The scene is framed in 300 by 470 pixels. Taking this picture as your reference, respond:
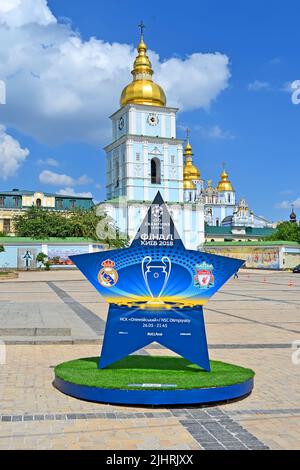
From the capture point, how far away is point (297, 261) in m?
59.1

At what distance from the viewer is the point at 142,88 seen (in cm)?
6156

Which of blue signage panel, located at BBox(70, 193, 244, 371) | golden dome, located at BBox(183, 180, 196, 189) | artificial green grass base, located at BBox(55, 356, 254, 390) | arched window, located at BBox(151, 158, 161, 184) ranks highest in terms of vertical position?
golden dome, located at BBox(183, 180, 196, 189)

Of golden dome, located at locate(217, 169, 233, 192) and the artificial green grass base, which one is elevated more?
golden dome, located at locate(217, 169, 233, 192)

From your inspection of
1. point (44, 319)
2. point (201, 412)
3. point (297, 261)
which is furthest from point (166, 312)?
point (297, 261)

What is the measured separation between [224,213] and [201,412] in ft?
332

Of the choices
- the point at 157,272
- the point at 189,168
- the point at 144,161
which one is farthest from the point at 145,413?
the point at 189,168

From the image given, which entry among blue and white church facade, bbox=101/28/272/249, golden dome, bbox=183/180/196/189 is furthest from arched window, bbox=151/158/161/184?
golden dome, bbox=183/180/196/189

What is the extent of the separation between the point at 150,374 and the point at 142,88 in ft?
189

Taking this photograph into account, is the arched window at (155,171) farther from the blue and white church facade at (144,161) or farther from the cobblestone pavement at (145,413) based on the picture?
the cobblestone pavement at (145,413)

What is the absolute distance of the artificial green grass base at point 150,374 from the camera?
6637 mm

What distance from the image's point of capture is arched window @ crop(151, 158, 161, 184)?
62312 millimetres

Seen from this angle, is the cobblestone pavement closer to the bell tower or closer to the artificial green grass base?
the artificial green grass base

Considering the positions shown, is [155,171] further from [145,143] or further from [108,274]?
[108,274]

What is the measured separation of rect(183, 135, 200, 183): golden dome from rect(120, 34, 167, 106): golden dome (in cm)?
3523
